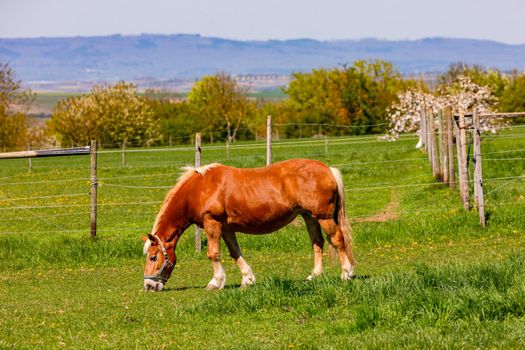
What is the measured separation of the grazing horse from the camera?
12422 mm

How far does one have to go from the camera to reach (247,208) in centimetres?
1264

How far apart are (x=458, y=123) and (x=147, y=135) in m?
57.5

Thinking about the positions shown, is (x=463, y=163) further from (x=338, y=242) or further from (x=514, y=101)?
(x=514, y=101)

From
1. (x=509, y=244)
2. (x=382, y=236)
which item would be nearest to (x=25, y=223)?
(x=382, y=236)

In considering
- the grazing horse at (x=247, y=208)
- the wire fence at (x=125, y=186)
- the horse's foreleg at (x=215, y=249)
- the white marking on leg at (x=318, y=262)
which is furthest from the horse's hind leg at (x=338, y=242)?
the wire fence at (x=125, y=186)

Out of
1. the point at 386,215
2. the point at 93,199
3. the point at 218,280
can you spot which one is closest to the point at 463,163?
the point at 386,215

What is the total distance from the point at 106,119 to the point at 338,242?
5727 centimetres

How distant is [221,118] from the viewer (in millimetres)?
87125

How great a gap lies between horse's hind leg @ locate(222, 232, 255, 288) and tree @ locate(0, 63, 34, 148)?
155ft

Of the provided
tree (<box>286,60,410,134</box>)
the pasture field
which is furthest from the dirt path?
tree (<box>286,60,410,134</box>)

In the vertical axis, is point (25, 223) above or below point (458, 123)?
below

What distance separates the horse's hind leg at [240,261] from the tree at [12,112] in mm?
47209

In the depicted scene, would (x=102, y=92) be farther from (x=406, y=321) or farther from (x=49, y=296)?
(x=406, y=321)

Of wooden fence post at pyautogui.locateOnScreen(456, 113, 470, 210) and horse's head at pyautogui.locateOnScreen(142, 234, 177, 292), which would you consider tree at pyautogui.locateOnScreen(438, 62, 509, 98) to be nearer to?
wooden fence post at pyautogui.locateOnScreen(456, 113, 470, 210)
